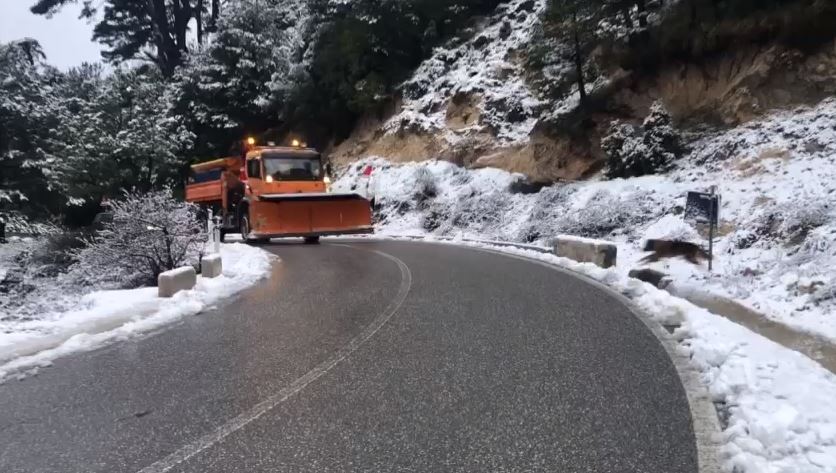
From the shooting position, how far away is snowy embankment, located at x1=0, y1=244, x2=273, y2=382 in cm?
618

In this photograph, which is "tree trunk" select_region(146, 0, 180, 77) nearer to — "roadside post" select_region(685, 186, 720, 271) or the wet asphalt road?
the wet asphalt road

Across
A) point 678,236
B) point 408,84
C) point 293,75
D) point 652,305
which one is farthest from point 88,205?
point 652,305

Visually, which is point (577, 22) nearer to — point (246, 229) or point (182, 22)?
point (246, 229)

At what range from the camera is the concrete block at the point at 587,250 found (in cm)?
1220

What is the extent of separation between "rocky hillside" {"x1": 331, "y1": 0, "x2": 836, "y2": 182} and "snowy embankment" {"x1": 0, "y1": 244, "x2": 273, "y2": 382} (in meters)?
14.7

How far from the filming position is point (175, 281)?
368 inches

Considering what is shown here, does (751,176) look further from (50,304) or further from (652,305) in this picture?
(50,304)

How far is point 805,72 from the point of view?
16.7 m

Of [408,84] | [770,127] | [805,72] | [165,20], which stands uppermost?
[165,20]

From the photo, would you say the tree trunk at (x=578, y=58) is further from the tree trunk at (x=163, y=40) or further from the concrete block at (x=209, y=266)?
the tree trunk at (x=163, y=40)

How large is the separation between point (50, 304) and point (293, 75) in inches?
1036

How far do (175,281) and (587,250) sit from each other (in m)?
8.05

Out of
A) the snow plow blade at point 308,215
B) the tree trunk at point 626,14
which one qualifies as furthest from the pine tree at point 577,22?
the snow plow blade at point 308,215

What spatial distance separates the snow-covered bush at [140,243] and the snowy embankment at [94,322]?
233 centimetres
